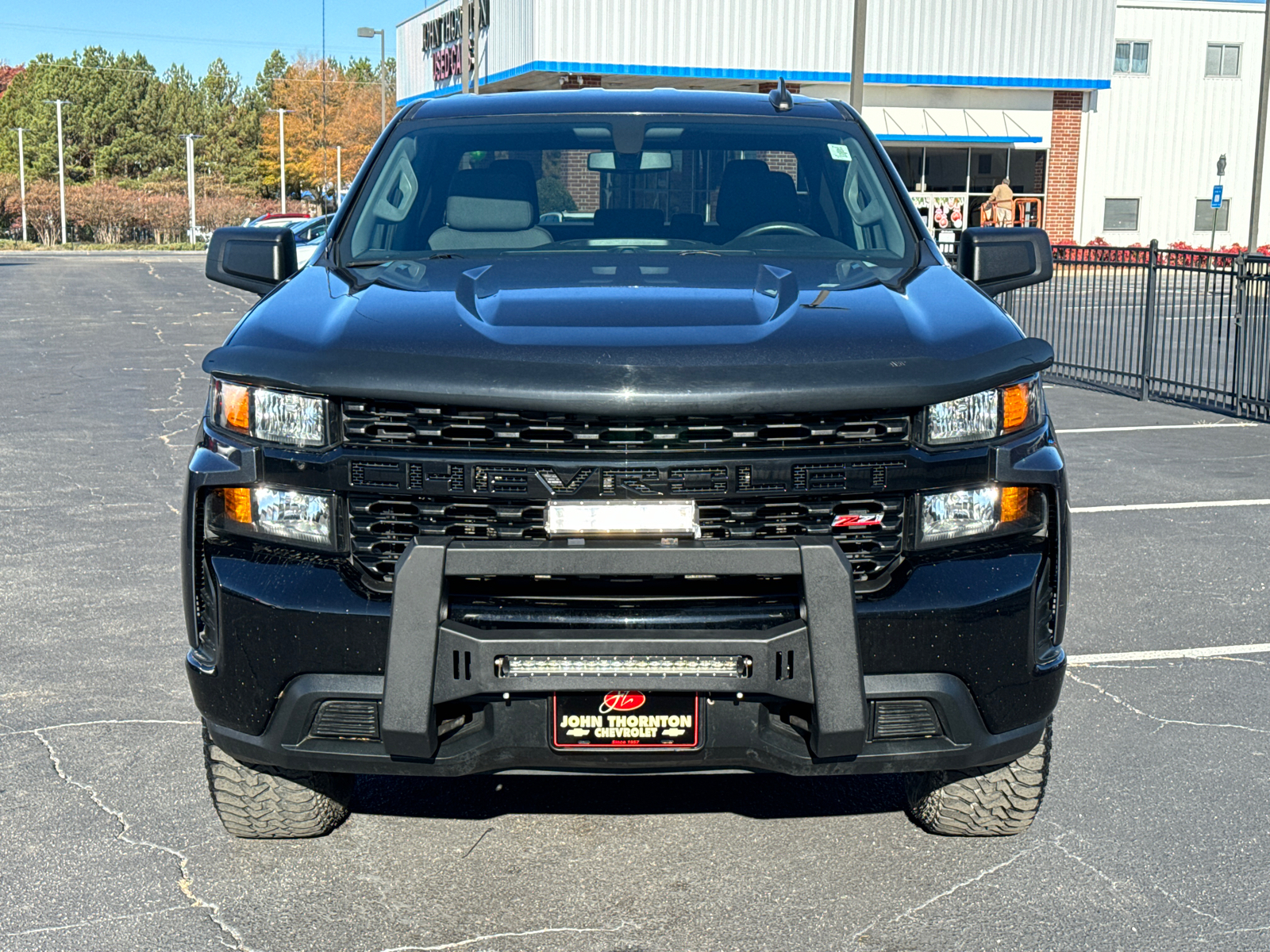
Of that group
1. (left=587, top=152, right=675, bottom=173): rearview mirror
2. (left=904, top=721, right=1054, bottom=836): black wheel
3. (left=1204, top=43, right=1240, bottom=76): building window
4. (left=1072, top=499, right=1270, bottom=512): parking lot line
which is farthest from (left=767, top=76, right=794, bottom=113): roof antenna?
(left=1204, top=43, right=1240, bottom=76): building window

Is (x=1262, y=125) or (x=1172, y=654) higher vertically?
(x=1262, y=125)

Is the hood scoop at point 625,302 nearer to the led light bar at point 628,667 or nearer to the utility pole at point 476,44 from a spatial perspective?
the led light bar at point 628,667

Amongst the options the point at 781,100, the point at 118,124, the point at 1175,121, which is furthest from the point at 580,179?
the point at 118,124

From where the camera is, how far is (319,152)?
324ft

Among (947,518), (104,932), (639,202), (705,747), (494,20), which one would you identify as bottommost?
(104,932)

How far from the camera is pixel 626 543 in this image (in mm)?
3312

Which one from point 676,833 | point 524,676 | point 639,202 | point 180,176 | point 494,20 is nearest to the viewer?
point 524,676

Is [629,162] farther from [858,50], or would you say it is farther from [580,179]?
[858,50]

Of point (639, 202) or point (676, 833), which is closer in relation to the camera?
point (676, 833)

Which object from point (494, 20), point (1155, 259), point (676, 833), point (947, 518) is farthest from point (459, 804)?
point (494, 20)

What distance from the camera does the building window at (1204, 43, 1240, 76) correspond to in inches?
1810

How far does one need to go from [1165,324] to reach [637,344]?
12.6m

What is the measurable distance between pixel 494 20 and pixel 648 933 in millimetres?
38636

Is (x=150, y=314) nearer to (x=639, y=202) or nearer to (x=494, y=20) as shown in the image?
(x=494, y=20)
